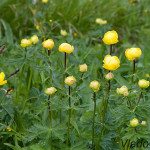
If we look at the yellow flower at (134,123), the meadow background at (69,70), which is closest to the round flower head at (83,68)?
the meadow background at (69,70)

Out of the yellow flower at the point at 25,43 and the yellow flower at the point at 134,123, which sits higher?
the yellow flower at the point at 25,43

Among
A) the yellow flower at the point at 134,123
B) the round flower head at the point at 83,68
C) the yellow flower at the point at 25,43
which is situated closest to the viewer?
the yellow flower at the point at 134,123

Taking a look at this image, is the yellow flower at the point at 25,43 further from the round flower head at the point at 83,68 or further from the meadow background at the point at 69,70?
the round flower head at the point at 83,68

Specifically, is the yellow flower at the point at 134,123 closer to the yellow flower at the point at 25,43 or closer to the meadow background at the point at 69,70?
the meadow background at the point at 69,70

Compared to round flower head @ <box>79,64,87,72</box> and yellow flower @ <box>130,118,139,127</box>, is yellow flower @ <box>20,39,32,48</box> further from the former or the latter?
yellow flower @ <box>130,118,139,127</box>

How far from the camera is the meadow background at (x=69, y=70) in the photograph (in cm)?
144

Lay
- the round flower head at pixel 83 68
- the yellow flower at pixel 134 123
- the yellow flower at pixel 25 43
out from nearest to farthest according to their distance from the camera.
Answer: the yellow flower at pixel 134 123 < the round flower head at pixel 83 68 < the yellow flower at pixel 25 43

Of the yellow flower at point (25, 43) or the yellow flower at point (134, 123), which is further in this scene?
the yellow flower at point (25, 43)

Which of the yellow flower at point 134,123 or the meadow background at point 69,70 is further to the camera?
the meadow background at point 69,70

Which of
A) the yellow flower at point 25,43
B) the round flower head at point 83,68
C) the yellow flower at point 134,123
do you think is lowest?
the yellow flower at point 134,123

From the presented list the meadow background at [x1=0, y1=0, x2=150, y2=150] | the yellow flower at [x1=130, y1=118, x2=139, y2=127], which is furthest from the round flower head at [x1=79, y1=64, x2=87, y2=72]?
the yellow flower at [x1=130, y1=118, x2=139, y2=127]

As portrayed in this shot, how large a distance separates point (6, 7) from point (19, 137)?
1758 millimetres

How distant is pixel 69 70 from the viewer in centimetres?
147

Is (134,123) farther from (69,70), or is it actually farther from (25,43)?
(25,43)
